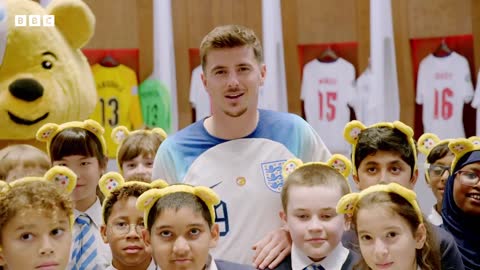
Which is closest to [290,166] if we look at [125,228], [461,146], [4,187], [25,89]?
[125,228]

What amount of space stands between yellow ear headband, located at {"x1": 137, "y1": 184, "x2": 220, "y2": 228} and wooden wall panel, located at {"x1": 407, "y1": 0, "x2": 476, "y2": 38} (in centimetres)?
271

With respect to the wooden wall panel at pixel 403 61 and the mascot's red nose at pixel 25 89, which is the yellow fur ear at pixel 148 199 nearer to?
the mascot's red nose at pixel 25 89

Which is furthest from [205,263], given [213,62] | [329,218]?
[213,62]

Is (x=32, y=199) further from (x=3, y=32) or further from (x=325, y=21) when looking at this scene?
(x=325, y=21)

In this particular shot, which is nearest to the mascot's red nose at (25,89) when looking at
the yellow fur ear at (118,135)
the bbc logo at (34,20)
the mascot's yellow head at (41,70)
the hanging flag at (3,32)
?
the mascot's yellow head at (41,70)

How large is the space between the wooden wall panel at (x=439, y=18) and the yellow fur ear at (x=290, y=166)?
8.21 ft

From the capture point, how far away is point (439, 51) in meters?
4.44

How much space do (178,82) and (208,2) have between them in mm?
525

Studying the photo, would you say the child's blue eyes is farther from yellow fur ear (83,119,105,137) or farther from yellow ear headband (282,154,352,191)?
yellow fur ear (83,119,105,137)

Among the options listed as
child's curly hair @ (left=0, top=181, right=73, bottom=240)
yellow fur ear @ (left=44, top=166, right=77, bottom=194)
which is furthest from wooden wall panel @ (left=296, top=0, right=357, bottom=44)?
child's curly hair @ (left=0, top=181, right=73, bottom=240)

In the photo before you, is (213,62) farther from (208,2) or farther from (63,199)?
(208,2)

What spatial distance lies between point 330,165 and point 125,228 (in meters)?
0.68

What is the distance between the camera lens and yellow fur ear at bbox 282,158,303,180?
7.25 feet

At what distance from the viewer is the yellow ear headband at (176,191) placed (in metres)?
2.12
